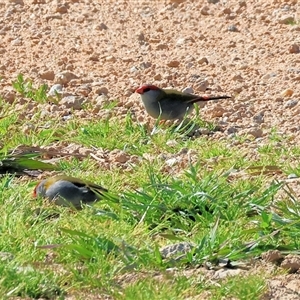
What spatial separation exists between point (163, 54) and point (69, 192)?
3801mm

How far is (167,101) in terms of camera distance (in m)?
8.56

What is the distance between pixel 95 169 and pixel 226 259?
6.69 ft

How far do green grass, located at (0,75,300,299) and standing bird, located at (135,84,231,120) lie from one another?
0.46 meters

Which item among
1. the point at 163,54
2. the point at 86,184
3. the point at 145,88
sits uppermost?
the point at 86,184

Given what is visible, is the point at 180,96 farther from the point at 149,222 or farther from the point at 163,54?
the point at 149,222

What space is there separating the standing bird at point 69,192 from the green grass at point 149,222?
7cm

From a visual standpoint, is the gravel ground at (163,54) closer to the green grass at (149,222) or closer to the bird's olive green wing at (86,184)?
the green grass at (149,222)

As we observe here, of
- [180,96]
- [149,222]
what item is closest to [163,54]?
[180,96]

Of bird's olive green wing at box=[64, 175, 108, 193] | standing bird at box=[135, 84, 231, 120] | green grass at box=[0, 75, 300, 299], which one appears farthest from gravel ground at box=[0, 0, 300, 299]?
bird's olive green wing at box=[64, 175, 108, 193]

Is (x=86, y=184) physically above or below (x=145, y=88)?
above

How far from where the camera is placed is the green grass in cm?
520

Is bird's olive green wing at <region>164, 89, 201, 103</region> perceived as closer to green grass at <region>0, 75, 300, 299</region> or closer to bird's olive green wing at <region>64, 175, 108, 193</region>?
green grass at <region>0, 75, 300, 299</region>

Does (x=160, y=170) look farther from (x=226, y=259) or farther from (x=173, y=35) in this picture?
(x=173, y=35)

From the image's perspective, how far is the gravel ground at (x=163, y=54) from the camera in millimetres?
8844
